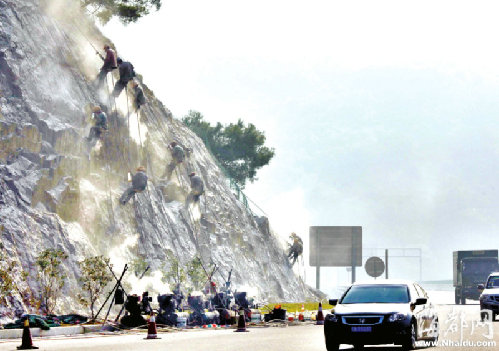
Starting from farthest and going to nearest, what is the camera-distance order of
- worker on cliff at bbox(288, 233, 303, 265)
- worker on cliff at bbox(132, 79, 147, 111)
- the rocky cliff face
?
worker on cliff at bbox(288, 233, 303, 265)
worker on cliff at bbox(132, 79, 147, 111)
the rocky cliff face

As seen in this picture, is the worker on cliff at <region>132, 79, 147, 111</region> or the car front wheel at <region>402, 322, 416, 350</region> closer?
the car front wheel at <region>402, 322, 416, 350</region>

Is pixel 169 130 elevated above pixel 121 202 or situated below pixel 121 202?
above

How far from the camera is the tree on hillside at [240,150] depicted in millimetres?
100750

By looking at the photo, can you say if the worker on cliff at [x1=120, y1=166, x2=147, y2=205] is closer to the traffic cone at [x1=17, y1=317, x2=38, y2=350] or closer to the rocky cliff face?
the rocky cliff face

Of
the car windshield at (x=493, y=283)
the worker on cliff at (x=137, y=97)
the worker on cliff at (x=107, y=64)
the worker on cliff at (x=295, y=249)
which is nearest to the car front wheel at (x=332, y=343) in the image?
the car windshield at (x=493, y=283)

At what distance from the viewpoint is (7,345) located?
23797 mm

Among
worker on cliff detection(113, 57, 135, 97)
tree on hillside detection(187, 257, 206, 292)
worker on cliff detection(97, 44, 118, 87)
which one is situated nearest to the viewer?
tree on hillside detection(187, 257, 206, 292)

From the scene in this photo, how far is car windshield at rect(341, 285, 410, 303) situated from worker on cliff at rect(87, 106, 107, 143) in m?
32.3

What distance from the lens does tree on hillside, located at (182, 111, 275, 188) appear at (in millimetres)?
100750

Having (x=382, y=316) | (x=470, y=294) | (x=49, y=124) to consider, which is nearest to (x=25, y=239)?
(x=49, y=124)

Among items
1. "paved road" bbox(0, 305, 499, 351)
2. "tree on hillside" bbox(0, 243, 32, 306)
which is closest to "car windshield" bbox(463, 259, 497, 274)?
"tree on hillside" bbox(0, 243, 32, 306)

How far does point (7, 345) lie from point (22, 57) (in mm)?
28795

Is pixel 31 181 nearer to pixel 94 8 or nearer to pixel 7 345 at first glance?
pixel 7 345

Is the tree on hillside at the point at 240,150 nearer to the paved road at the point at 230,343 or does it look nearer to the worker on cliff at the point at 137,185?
the worker on cliff at the point at 137,185
